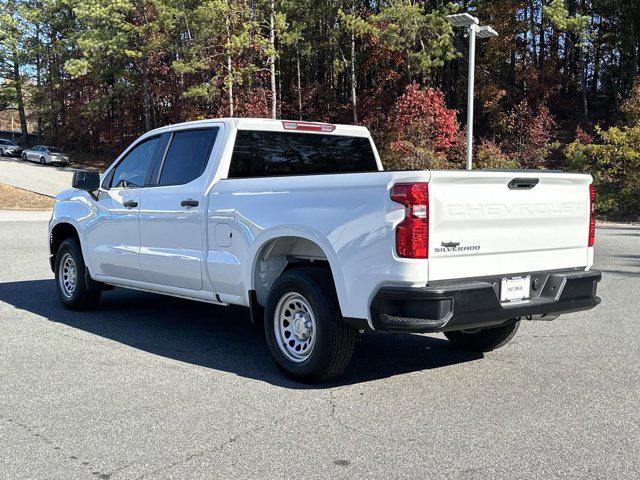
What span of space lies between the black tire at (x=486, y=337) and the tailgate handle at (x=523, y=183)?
1.57m

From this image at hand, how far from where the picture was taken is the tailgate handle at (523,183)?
16.3ft

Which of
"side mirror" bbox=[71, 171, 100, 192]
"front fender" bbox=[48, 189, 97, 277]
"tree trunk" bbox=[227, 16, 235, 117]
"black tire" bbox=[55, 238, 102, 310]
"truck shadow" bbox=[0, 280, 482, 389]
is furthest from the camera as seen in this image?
"tree trunk" bbox=[227, 16, 235, 117]

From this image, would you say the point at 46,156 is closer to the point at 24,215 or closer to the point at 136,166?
the point at 24,215

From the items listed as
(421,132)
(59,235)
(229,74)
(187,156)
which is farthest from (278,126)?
(229,74)

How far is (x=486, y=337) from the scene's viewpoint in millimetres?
6320

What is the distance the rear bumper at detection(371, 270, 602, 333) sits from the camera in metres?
4.56

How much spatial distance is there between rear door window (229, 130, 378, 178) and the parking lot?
1707 millimetres

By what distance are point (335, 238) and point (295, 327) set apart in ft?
2.89

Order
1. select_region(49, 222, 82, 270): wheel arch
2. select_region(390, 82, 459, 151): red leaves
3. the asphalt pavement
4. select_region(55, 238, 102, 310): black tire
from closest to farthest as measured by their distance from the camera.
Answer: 1. select_region(55, 238, 102, 310): black tire
2. select_region(49, 222, 82, 270): wheel arch
3. select_region(390, 82, 459, 151): red leaves
4. the asphalt pavement

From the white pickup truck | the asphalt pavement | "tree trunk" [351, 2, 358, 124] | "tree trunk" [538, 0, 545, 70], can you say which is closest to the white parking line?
the asphalt pavement

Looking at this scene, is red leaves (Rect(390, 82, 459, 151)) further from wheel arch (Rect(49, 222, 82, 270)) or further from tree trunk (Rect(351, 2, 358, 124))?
wheel arch (Rect(49, 222, 82, 270))

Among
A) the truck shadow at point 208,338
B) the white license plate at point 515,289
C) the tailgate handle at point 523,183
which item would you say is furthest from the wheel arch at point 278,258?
the tailgate handle at point 523,183

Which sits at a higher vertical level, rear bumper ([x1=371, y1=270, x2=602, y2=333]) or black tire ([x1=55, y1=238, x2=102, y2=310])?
rear bumper ([x1=371, y1=270, x2=602, y2=333])

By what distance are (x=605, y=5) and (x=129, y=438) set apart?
42.2m
